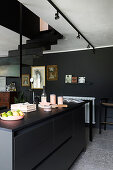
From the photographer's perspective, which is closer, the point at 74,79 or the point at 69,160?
the point at 69,160

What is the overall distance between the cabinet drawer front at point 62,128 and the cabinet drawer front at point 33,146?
14cm

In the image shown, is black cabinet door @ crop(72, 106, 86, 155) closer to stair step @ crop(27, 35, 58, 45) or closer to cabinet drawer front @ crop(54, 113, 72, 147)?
cabinet drawer front @ crop(54, 113, 72, 147)

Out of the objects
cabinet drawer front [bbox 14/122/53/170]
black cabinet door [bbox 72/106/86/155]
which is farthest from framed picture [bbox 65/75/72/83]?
cabinet drawer front [bbox 14/122/53/170]

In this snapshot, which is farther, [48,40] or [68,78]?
[68,78]

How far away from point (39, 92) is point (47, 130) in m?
4.02

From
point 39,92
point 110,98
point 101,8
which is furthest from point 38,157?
point 39,92

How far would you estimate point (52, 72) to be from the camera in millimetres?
5492

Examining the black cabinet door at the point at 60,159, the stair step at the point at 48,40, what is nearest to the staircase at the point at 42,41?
the stair step at the point at 48,40

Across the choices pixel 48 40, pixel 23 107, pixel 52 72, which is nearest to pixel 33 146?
pixel 23 107

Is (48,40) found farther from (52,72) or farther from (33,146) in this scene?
(33,146)

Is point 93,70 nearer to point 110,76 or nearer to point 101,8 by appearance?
point 110,76

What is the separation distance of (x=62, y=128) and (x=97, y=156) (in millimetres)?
1297

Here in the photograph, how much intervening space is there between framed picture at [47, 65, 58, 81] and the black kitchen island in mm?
2893

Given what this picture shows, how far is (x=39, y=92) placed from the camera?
571 centimetres
